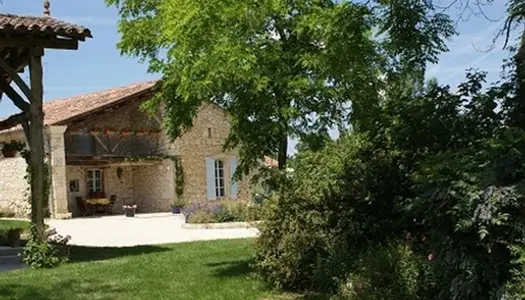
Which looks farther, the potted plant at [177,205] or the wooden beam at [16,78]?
the potted plant at [177,205]

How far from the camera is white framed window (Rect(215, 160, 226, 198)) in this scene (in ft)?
103

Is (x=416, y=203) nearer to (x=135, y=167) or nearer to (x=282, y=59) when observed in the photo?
(x=282, y=59)

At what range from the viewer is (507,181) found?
4836 mm

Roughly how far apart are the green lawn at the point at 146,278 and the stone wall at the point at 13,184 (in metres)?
17.6

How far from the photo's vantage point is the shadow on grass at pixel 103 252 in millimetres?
11727

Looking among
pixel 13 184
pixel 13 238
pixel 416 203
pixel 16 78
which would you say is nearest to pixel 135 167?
pixel 13 184

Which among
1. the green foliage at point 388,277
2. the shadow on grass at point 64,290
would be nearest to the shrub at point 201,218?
the shadow on grass at point 64,290

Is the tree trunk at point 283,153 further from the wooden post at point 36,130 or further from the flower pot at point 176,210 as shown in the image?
the flower pot at point 176,210

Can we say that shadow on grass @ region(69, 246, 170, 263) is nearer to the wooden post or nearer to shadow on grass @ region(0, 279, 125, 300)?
the wooden post

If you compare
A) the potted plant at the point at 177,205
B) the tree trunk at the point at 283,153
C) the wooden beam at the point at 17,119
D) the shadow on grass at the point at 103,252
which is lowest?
the shadow on grass at the point at 103,252

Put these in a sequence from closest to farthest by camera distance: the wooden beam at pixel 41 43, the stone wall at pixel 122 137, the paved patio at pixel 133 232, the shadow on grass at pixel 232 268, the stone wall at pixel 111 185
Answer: the shadow on grass at pixel 232 268
the wooden beam at pixel 41 43
the paved patio at pixel 133 232
the stone wall at pixel 122 137
the stone wall at pixel 111 185

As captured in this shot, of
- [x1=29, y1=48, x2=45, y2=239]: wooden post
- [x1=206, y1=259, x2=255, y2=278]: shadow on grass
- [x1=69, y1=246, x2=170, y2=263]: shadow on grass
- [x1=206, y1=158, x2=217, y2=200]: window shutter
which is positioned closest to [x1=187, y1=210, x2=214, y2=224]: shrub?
[x1=69, y1=246, x2=170, y2=263]: shadow on grass

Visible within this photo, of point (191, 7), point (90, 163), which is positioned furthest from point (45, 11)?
point (90, 163)

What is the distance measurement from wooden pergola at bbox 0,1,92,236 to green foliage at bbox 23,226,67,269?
0.55 feet
